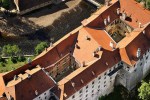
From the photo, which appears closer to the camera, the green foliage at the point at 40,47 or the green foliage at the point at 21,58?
the green foliage at the point at 40,47

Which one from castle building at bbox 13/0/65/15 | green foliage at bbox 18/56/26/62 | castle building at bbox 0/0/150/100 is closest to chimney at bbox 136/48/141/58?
castle building at bbox 0/0/150/100

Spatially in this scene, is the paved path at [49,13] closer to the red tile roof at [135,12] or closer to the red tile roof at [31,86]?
the red tile roof at [135,12]

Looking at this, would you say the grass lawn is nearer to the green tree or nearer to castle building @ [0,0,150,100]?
castle building @ [0,0,150,100]

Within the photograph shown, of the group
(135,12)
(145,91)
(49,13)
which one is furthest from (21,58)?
(145,91)

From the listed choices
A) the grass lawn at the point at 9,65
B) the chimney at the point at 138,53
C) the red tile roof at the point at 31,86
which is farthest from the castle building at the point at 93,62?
the grass lawn at the point at 9,65

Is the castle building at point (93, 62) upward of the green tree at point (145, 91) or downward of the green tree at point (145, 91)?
upward

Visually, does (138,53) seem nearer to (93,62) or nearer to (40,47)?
(93,62)
